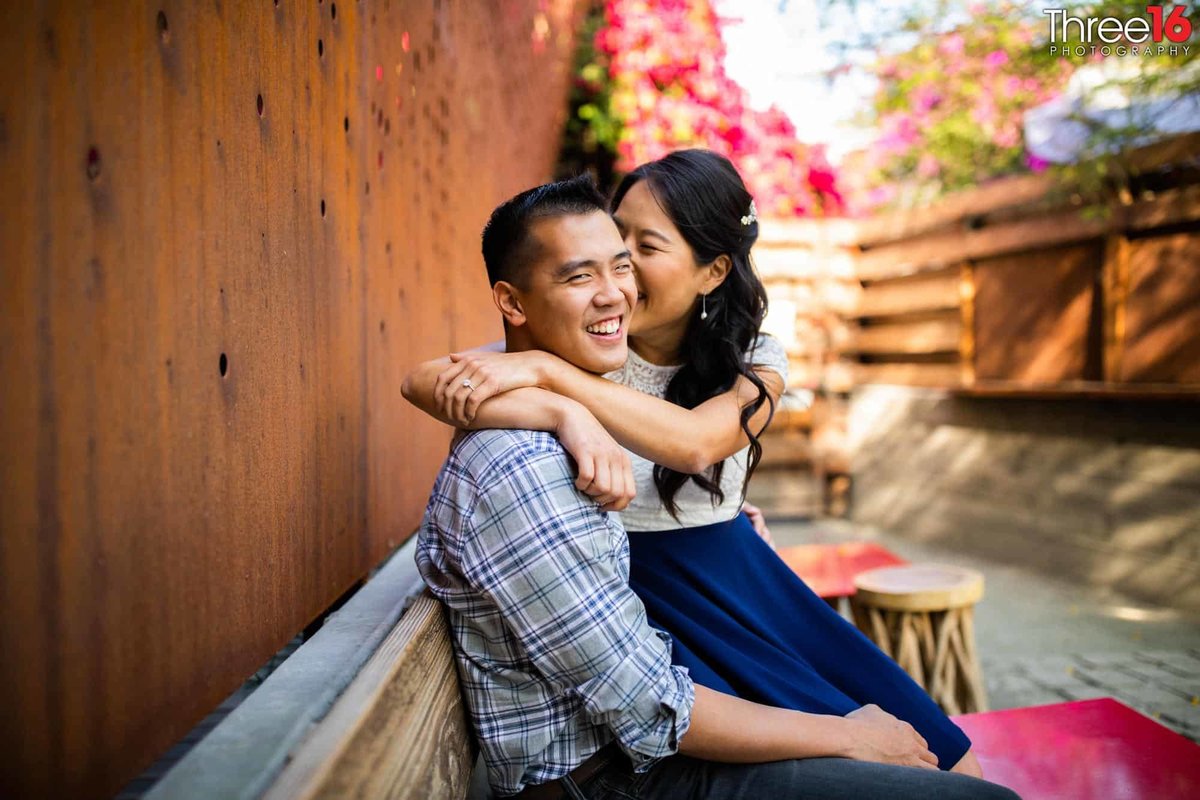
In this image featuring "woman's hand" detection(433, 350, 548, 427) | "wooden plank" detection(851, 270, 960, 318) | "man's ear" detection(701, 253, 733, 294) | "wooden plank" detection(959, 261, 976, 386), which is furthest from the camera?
"wooden plank" detection(851, 270, 960, 318)

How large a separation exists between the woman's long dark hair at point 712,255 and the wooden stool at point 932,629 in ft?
3.99

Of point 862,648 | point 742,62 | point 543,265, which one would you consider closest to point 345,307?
point 543,265

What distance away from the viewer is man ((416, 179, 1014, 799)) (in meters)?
1.30

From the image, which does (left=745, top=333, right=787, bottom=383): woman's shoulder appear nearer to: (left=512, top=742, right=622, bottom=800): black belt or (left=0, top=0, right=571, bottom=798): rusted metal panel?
(left=0, top=0, right=571, bottom=798): rusted metal panel

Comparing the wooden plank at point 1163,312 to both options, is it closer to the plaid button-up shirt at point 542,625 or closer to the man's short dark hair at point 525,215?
the man's short dark hair at point 525,215

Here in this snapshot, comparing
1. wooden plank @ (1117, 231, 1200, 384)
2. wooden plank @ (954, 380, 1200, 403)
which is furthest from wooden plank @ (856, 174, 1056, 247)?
wooden plank @ (954, 380, 1200, 403)

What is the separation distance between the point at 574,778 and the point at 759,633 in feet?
2.10

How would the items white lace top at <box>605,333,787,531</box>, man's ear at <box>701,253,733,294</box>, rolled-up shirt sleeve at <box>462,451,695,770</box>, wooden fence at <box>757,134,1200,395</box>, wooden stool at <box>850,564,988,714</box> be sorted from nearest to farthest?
1. rolled-up shirt sleeve at <box>462,451,695,770</box>
2. white lace top at <box>605,333,787,531</box>
3. man's ear at <box>701,253,733,294</box>
4. wooden stool at <box>850,564,988,714</box>
5. wooden fence at <box>757,134,1200,395</box>

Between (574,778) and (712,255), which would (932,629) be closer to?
(712,255)

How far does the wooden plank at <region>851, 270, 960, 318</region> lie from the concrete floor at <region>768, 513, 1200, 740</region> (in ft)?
6.88

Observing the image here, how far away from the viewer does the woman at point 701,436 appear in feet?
5.54

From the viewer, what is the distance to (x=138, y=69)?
882 millimetres

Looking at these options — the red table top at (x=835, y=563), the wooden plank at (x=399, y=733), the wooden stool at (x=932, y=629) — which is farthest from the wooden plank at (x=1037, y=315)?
the wooden plank at (x=399, y=733)

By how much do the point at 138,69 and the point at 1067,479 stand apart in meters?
5.79
